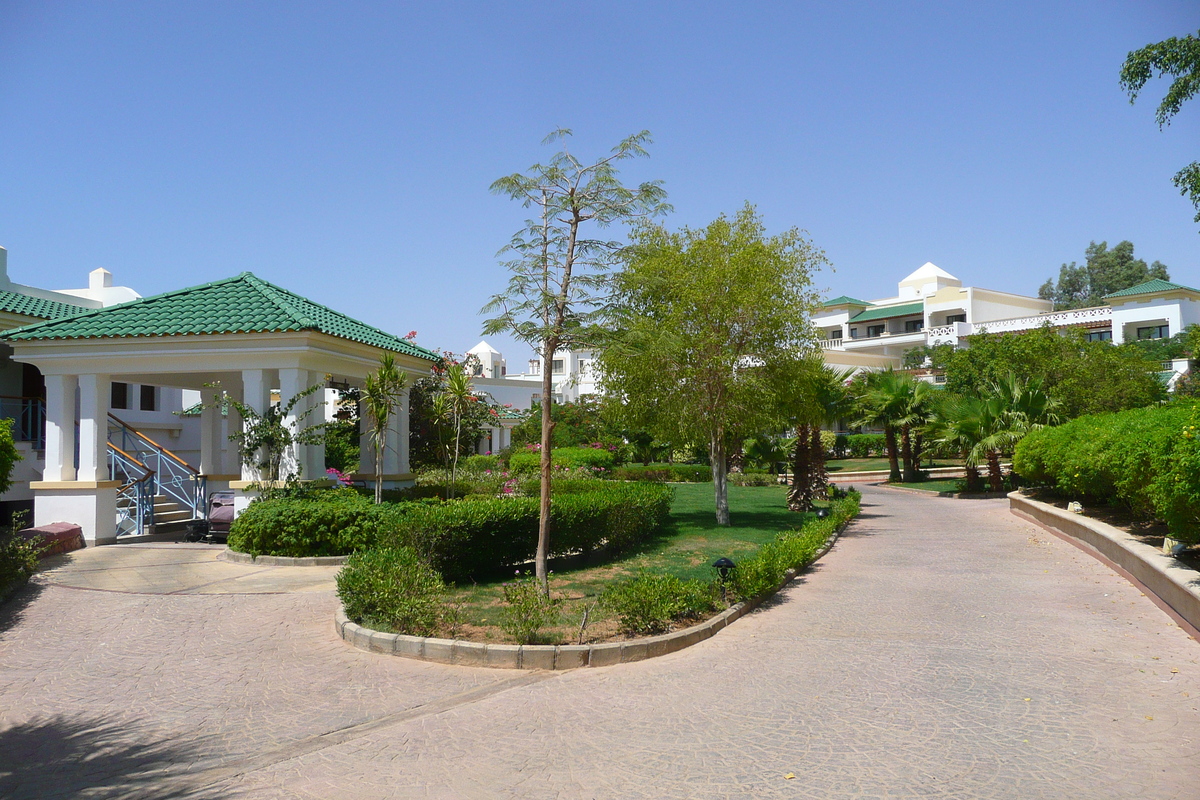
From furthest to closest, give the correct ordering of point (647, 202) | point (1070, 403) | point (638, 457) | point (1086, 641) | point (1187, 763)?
point (638, 457) < point (1070, 403) < point (647, 202) < point (1086, 641) < point (1187, 763)

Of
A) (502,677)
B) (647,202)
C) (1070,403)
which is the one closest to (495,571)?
(502,677)

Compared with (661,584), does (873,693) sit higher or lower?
lower

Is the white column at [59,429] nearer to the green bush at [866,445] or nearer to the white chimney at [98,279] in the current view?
the white chimney at [98,279]

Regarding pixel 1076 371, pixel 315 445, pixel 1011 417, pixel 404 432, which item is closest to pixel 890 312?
pixel 1076 371

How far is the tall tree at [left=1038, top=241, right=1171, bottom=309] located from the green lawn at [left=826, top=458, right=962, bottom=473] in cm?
5382

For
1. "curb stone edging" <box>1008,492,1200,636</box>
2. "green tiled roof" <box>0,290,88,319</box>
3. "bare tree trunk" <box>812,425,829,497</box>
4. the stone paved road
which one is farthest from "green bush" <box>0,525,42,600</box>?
"bare tree trunk" <box>812,425,829,497</box>

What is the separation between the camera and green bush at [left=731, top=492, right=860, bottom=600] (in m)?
10.3

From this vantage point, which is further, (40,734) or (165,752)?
(40,734)

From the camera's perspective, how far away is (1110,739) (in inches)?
224

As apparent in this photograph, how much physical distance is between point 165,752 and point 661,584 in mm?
4791

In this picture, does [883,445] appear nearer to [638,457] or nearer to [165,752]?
[638,457]

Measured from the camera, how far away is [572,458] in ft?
107

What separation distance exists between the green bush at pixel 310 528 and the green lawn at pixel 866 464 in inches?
1277

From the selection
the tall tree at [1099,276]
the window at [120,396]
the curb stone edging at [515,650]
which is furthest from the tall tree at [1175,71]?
the tall tree at [1099,276]
